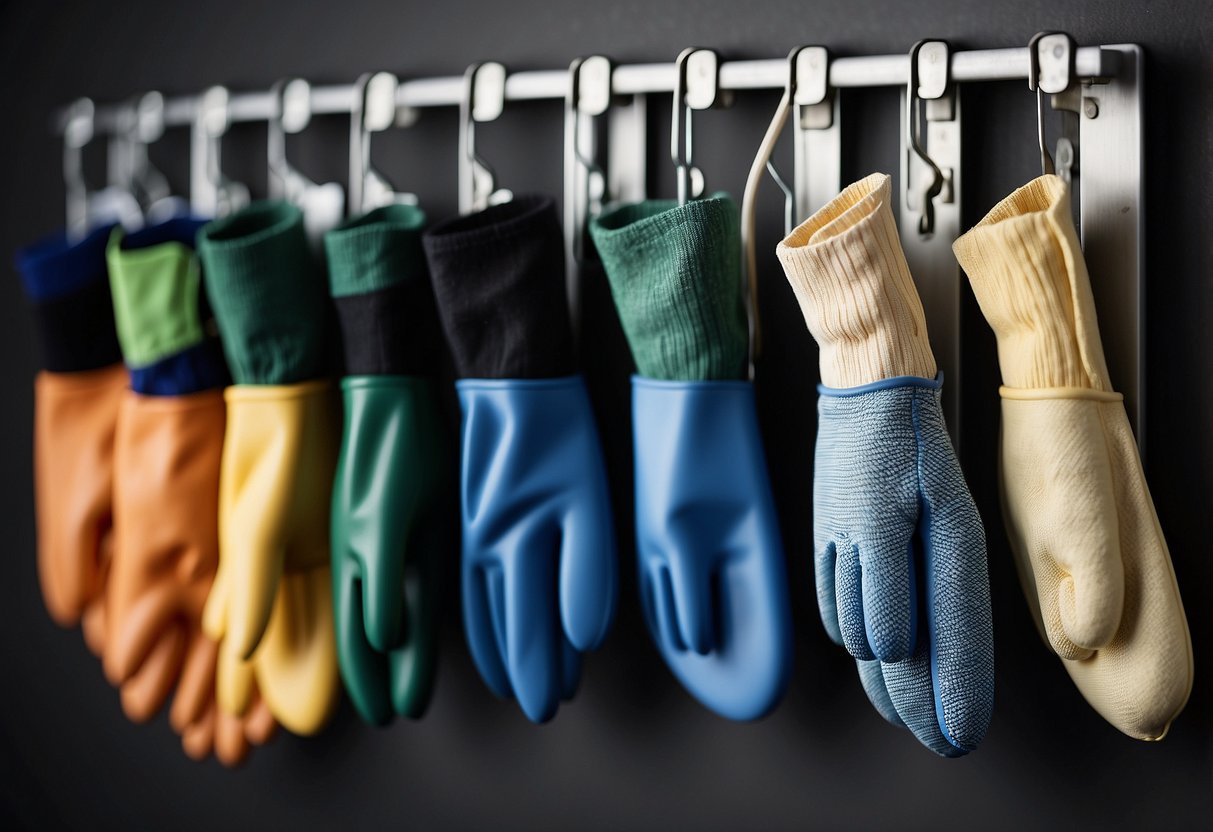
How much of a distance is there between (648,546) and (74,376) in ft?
1.88

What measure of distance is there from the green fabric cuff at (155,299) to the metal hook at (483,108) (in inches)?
10.4

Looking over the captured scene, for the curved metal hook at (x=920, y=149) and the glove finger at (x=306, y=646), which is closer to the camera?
the curved metal hook at (x=920, y=149)

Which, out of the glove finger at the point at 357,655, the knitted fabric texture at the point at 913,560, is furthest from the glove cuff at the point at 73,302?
the knitted fabric texture at the point at 913,560

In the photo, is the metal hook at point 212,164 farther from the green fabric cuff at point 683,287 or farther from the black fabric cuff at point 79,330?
the green fabric cuff at point 683,287

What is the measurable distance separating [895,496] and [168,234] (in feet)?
2.24

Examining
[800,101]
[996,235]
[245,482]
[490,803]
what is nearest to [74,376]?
[245,482]

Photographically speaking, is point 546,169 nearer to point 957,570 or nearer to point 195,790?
point 957,570

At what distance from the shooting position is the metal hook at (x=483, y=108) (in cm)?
90

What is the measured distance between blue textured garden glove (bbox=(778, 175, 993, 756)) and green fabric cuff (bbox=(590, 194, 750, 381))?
2.9 inches

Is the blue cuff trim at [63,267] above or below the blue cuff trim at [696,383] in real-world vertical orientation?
above

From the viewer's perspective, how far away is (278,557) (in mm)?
887

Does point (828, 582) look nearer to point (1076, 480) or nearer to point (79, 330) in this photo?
point (1076, 480)

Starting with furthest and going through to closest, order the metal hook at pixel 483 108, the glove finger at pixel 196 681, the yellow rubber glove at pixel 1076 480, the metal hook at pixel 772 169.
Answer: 1. the glove finger at pixel 196 681
2. the metal hook at pixel 483 108
3. the metal hook at pixel 772 169
4. the yellow rubber glove at pixel 1076 480

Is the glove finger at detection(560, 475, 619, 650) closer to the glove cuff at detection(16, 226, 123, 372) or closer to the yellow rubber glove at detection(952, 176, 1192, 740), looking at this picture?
the yellow rubber glove at detection(952, 176, 1192, 740)
